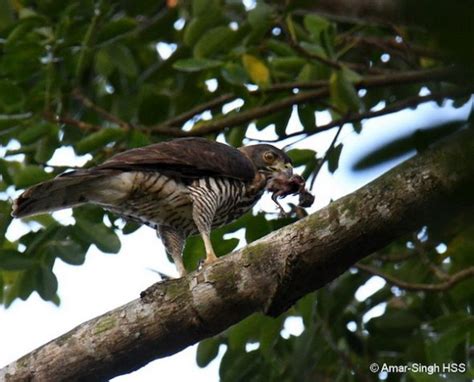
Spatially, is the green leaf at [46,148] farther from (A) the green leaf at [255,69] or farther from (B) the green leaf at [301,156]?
(B) the green leaf at [301,156]

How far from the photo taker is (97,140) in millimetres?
4391

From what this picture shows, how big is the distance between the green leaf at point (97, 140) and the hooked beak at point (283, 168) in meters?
0.96

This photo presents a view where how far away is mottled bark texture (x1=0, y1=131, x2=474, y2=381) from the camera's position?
8.73 feet

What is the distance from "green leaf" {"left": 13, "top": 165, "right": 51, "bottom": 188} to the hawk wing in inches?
16.9

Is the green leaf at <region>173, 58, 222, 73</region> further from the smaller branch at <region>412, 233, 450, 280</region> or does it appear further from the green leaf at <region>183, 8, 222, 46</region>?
the smaller branch at <region>412, 233, 450, 280</region>

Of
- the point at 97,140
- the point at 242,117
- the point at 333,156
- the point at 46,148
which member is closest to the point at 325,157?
the point at 333,156

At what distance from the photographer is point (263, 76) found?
4.19m

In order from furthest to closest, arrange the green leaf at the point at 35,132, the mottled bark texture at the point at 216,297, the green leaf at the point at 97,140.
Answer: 1. the green leaf at the point at 35,132
2. the green leaf at the point at 97,140
3. the mottled bark texture at the point at 216,297

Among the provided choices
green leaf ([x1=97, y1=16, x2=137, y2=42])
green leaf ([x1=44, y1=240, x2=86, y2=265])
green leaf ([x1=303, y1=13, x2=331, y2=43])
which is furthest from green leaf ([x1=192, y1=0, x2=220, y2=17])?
green leaf ([x1=44, y1=240, x2=86, y2=265])

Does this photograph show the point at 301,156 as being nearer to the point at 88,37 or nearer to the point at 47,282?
the point at 88,37

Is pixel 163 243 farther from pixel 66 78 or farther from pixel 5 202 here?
pixel 66 78

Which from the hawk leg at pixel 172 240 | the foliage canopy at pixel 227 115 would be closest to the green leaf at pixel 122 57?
the foliage canopy at pixel 227 115

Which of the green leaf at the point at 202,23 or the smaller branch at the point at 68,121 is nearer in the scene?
the green leaf at the point at 202,23

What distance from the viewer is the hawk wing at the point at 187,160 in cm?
415
